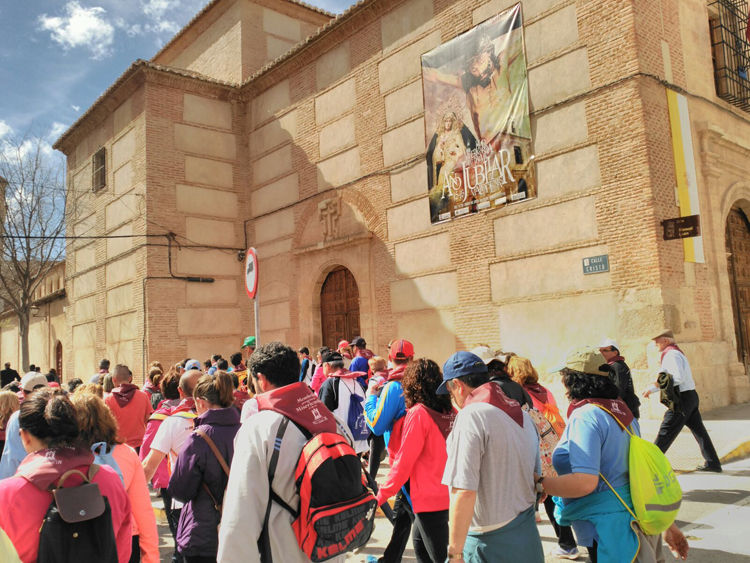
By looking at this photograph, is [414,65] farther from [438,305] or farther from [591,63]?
[438,305]

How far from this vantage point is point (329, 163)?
17.5 m

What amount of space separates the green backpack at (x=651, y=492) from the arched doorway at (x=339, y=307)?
1380cm

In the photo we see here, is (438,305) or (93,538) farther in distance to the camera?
(438,305)

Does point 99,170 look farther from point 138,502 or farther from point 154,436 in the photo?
point 138,502

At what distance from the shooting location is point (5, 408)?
4.77m

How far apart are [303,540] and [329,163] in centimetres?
1573

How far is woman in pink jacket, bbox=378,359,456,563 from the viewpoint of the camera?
12.2 feet

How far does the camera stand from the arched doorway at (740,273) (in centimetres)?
1301

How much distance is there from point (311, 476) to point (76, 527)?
3.10 feet

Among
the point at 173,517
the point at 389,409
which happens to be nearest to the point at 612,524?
the point at 389,409

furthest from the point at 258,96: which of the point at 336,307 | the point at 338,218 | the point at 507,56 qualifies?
the point at 507,56

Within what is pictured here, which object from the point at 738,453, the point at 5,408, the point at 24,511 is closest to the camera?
the point at 24,511

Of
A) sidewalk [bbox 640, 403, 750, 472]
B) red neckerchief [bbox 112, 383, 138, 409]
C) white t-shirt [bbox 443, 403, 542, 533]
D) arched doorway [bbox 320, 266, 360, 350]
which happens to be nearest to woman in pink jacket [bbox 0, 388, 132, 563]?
white t-shirt [bbox 443, 403, 542, 533]

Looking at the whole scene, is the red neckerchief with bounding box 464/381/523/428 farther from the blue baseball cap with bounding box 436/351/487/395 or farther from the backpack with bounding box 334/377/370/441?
the backpack with bounding box 334/377/370/441
